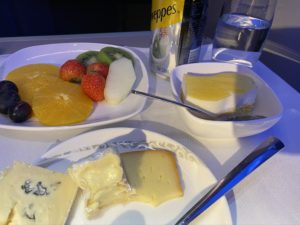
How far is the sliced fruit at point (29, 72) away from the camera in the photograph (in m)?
0.60

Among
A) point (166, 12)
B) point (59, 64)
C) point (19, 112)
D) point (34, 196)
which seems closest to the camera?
point (34, 196)

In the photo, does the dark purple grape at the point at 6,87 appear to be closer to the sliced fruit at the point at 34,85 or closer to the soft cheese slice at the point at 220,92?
the sliced fruit at the point at 34,85

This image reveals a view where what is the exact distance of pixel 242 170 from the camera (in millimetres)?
375

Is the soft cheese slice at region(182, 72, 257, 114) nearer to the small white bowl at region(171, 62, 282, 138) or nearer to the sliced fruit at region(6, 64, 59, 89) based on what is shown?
the small white bowl at region(171, 62, 282, 138)

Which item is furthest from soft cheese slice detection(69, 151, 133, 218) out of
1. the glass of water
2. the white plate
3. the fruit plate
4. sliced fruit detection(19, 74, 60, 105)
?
the glass of water

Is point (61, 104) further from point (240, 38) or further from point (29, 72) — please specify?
point (240, 38)

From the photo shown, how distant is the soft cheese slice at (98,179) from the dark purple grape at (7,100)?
22 cm

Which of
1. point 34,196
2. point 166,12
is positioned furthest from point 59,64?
point 34,196

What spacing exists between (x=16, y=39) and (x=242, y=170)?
2.67ft

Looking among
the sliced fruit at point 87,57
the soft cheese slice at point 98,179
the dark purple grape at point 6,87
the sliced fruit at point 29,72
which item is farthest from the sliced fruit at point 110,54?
the soft cheese slice at point 98,179

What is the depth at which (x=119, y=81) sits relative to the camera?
585 mm

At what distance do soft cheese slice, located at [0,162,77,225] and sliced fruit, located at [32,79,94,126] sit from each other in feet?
0.43

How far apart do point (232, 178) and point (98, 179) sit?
19cm

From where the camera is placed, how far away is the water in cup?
706mm
